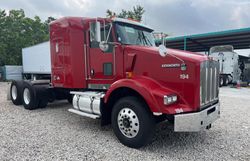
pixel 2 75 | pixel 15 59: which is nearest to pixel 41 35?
pixel 15 59

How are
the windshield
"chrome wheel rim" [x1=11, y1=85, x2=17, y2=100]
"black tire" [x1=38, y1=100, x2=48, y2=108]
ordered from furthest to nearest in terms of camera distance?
1. "chrome wheel rim" [x1=11, y1=85, x2=17, y2=100]
2. "black tire" [x1=38, y1=100, x2=48, y2=108]
3. the windshield

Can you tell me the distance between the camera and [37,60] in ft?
66.2

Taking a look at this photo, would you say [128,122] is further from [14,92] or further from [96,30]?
[14,92]

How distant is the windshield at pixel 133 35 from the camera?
4.60 m

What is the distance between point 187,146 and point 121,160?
4.81ft

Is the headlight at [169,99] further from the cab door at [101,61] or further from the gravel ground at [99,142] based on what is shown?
the cab door at [101,61]

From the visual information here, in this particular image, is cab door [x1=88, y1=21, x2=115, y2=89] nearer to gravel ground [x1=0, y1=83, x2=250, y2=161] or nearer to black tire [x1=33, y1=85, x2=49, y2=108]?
gravel ground [x1=0, y1=83, x2=250, y2=161]

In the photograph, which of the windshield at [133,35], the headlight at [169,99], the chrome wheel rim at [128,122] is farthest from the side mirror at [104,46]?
the headlight at [169,99]

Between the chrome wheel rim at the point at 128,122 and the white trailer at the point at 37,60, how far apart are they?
13.9m

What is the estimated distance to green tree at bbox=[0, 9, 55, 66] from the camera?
2941 cm

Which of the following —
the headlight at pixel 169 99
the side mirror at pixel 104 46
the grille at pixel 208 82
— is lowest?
the headlight at pixel 169 99

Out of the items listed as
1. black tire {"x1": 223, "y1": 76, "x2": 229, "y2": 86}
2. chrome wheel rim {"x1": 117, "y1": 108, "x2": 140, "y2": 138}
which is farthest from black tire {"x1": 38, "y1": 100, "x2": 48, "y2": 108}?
black tire {"x1": 223, "y1": 76, "x2": 229, "y2": 86}

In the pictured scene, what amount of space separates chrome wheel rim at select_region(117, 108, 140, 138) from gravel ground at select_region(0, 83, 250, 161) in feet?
1.01

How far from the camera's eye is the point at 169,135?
475cm
